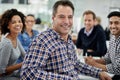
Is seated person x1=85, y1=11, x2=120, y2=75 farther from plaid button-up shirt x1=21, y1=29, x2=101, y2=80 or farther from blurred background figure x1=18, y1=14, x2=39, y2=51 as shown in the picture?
blurred background figure x1=18, y1=14, x2=39, y2=51

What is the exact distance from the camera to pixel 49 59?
1.44m

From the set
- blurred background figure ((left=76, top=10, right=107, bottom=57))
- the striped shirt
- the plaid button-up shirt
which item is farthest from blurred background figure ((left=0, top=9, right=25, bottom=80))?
blurred background figure ((left=76, top=10, right=107, bottom=57))

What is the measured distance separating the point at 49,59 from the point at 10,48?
0.56 meters

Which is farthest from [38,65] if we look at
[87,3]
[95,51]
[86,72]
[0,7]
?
[87,3]

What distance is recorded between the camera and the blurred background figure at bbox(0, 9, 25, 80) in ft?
6.11

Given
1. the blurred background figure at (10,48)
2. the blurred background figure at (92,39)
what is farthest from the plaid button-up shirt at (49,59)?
the blurred background figure at (92,39)

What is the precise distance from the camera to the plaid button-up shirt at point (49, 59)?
135 centimetres

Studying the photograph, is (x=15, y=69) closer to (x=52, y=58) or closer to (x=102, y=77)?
(x=52, y=58)

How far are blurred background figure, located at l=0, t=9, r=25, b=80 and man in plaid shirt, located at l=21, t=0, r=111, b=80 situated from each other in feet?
1.67

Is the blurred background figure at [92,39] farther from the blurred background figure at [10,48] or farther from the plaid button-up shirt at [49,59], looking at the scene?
the plaid button-up shirt at [49,59]

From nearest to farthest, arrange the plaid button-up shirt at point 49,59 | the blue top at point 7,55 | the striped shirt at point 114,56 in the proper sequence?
the plaid button-up shirt at point 49,59
the blue top at point 7,55
the striped shirt at point 114,56

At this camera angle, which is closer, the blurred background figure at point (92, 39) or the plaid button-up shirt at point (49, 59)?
the plaid button-up shirt at point (49, 59)

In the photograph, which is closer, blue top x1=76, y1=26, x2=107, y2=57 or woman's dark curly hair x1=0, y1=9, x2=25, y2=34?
woman's dark curly hair x1=0, y1=9, x2=25, y2=34

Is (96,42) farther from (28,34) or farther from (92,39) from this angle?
(28,34)
